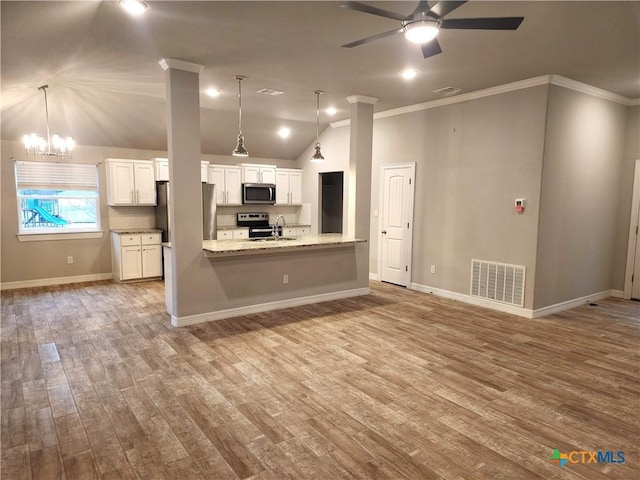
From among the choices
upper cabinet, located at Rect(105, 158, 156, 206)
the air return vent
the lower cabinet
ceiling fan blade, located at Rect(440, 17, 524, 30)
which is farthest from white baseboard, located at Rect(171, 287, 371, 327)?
ceiling fan blade, located at Rect(440, 17, 524, 30)

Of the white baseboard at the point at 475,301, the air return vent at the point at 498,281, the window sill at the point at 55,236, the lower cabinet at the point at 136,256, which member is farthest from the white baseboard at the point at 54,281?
the air return vent at the point at 498,281

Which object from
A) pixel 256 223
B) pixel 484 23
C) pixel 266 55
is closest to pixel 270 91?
pixel 266 55

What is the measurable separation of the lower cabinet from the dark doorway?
11.1 ft

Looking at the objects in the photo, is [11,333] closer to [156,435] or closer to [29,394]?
[29,394]

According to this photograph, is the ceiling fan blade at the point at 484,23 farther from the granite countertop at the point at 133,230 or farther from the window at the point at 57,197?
the window at the point at 57,197

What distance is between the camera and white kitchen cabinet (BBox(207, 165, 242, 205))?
294 inches

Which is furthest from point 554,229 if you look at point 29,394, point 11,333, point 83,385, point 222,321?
point 11,333

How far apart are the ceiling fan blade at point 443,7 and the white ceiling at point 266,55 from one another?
1.94 ft

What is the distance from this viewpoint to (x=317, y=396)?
9.70 ft

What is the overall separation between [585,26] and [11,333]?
6.24m

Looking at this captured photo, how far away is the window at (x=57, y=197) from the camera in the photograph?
6320 mm

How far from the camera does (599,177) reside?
5477 millimetres

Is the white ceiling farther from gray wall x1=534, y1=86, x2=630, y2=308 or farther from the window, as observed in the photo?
the window

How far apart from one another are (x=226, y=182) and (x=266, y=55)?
400 centimetres
